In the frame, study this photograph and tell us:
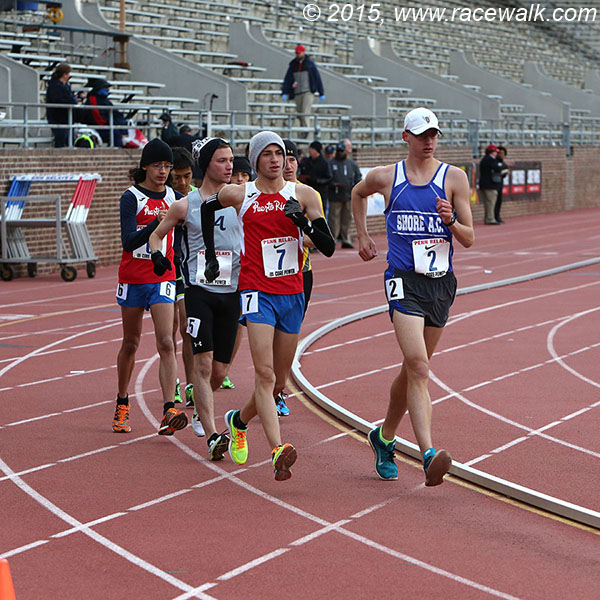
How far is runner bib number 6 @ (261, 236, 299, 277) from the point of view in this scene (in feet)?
23.2

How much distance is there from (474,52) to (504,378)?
135ft

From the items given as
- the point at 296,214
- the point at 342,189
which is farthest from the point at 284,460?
the point at 342,189

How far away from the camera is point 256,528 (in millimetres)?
6062

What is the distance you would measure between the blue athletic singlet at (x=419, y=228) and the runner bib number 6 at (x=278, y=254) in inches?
23.2

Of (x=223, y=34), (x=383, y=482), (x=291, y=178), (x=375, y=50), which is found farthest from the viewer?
(x=375, y=50)

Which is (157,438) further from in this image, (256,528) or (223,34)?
(223,34)

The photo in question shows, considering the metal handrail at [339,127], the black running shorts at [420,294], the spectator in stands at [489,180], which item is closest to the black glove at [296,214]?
the black running shorts at [420,294]

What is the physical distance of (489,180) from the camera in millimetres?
33969

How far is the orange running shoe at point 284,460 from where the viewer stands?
6609 mm

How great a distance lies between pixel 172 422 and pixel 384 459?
163 cm

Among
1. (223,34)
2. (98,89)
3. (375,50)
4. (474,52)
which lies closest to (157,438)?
(98,89)

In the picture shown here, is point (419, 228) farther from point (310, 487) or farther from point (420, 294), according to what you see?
point (310, 487)

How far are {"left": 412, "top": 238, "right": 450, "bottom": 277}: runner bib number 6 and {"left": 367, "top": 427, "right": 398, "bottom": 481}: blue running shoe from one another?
3.30 feet

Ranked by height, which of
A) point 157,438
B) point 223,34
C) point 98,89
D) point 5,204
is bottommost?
point 157,438
